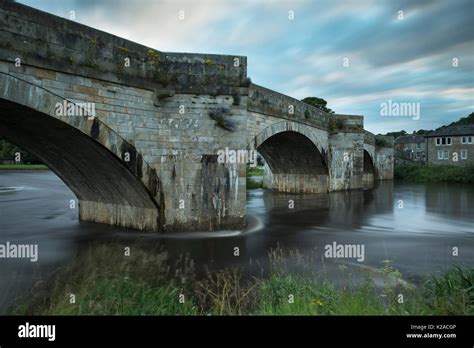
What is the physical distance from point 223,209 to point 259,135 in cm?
456

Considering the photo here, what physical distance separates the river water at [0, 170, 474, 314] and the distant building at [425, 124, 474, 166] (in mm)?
28599

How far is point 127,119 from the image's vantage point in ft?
30.9

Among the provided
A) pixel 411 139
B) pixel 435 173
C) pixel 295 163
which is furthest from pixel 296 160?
pixel 411 139

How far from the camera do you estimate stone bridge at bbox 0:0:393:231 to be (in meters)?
7.51

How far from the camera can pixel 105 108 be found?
8.86 metres

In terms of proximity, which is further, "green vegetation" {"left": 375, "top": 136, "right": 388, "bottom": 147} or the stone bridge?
"green vegetation" {"left": 375, "top": 136, "right": 388, "bottom": 147}

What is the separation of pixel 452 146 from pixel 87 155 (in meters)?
44.9

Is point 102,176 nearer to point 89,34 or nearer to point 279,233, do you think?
point 89,34

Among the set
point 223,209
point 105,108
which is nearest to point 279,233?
point 223,209

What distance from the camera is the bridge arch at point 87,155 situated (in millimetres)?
7486

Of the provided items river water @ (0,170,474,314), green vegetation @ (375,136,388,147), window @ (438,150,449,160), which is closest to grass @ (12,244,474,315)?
river water @ (0,170,474,314)

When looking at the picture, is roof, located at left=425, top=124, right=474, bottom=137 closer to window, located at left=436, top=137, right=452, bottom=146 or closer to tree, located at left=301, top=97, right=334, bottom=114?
window, located at left=436, top=137, right=452, bottom=146
